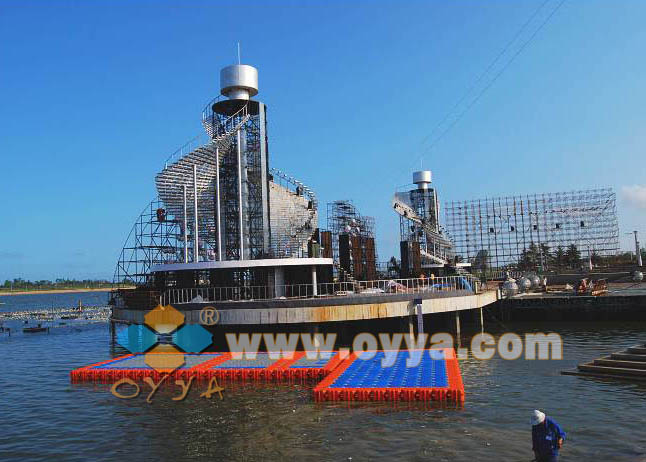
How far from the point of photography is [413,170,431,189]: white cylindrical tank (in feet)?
361

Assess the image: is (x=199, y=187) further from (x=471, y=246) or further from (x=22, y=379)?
(x=471, y=246)

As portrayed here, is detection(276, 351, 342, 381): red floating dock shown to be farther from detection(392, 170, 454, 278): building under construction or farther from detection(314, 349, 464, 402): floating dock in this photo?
detection(392, 170, 454, 278): building under construction

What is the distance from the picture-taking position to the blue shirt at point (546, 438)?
14242 millimetres

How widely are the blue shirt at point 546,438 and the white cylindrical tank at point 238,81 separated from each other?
1832 inches

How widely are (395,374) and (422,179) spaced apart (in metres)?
85.5

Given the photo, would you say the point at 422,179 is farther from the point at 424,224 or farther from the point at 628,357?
the point at 628,357

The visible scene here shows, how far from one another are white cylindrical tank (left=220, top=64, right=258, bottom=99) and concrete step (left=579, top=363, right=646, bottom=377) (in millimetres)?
40169

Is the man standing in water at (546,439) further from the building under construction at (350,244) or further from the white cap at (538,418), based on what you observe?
the building under construction at (350,244)

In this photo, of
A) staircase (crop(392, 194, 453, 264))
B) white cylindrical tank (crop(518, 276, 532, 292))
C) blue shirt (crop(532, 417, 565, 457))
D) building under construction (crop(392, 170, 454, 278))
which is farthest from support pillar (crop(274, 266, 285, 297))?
staircase (crop(392, 194, 453, 264))

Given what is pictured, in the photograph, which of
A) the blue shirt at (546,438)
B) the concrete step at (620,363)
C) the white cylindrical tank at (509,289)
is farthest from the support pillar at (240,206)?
the blue shirt at (546,438)

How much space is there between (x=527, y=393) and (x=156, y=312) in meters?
27.5

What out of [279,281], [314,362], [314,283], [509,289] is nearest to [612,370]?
[314,362]

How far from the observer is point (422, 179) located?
361 ft

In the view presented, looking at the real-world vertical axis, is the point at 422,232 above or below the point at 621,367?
above
